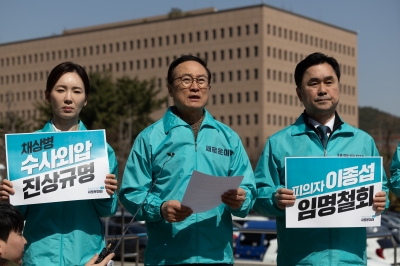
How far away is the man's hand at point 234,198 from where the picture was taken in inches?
220

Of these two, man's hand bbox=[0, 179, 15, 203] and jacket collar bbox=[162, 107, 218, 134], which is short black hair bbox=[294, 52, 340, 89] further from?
man's hand bbox=[0, 179, 15, 203]

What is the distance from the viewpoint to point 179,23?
4673 inches

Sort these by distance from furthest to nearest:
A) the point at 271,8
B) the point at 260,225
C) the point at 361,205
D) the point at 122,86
Result: the point at 271,8, the point at 122,86, the point at 260,225, the point at 361,205

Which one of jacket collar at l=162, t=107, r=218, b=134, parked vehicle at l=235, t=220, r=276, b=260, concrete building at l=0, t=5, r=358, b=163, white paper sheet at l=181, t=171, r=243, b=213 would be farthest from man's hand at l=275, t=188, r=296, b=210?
concrete building at l=0, t=5, r=358, b=163

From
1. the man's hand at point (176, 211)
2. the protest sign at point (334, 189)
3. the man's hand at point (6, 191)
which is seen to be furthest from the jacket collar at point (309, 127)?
the man's hand at point (6, 191)

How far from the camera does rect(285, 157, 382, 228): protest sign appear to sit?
236 inches

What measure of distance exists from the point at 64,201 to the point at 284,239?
1518mm

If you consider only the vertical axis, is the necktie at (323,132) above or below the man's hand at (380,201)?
above

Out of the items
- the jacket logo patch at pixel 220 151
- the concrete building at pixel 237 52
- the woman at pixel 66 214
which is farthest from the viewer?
the concrete building at pixel 237 52

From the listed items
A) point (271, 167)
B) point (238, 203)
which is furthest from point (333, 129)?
point (238, 203)

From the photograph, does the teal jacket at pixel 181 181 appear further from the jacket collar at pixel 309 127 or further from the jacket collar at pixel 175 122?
the jacket collar at pixel 309 127

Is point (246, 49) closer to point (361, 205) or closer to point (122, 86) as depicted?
point (122, 86)

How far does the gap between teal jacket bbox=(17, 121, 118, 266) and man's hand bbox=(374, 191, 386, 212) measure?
1.77 meters

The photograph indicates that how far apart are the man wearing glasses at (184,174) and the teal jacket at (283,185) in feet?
0.80
